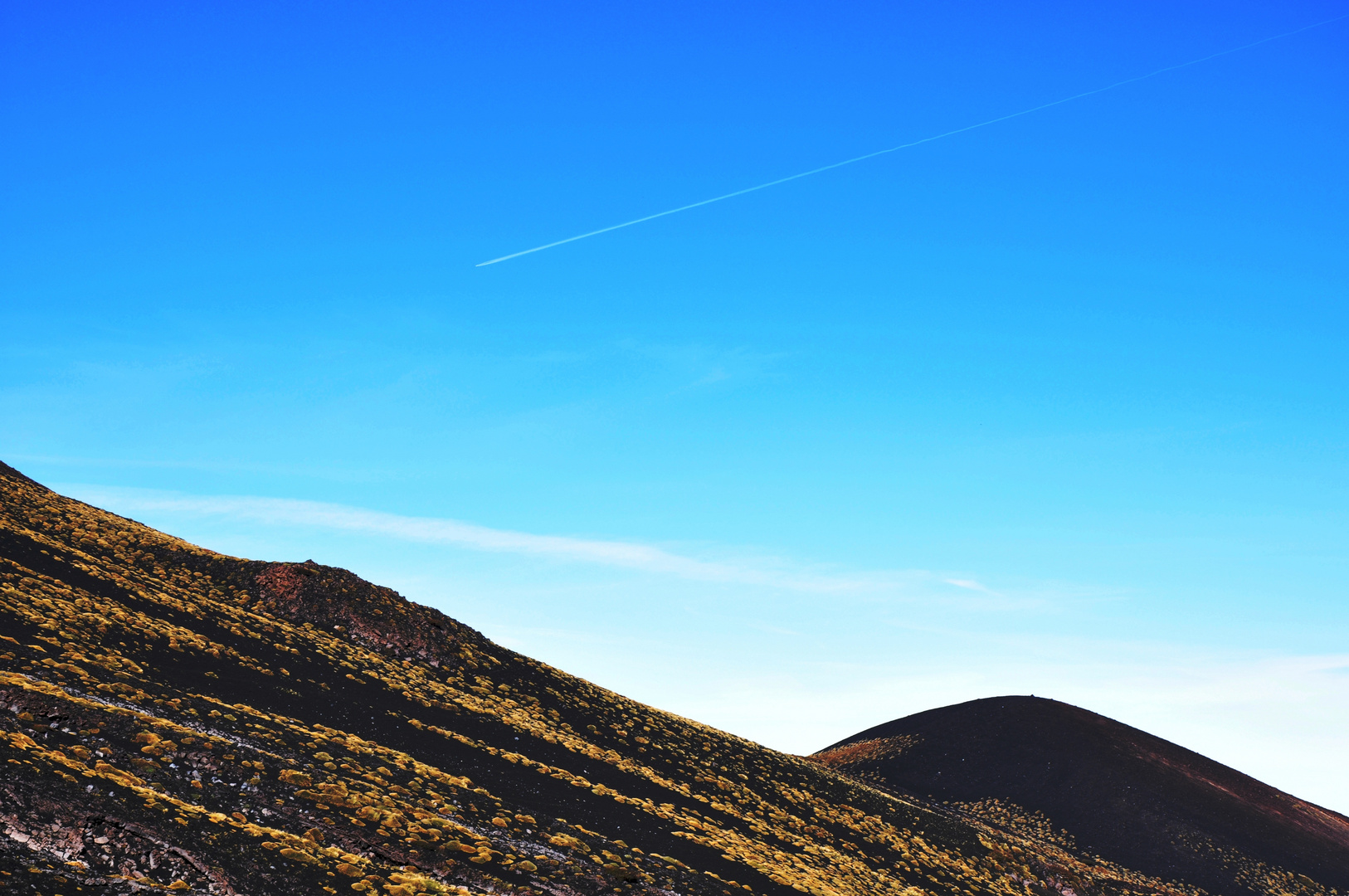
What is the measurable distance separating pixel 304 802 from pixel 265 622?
23.2 meters

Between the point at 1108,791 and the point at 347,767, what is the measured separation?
260 ft

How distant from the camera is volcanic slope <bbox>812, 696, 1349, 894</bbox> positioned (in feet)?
250

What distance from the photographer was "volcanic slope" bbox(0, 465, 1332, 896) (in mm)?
23328

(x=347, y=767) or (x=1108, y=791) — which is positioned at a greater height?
(x=1108, y=791)

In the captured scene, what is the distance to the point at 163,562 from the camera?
2083 inches

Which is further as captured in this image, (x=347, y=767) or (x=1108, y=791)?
(x=1108, y=791)

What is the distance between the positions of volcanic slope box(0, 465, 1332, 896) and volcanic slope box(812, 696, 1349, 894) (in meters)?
9.36

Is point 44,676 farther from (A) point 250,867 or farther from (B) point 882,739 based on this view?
(B) point 882,739

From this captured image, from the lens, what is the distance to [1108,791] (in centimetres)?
8562

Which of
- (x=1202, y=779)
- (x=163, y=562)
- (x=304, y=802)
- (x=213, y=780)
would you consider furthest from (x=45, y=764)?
(x=1202, y=779)

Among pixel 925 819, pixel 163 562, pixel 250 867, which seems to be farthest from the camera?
pixel 925 819

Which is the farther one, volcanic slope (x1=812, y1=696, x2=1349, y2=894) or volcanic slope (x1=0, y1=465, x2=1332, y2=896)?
volcanic slope (x1=812, y1=696, x2=1349, y2=894)

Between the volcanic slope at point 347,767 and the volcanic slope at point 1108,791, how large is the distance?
Answer: 9364mm

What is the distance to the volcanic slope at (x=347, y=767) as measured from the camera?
23.3 m
